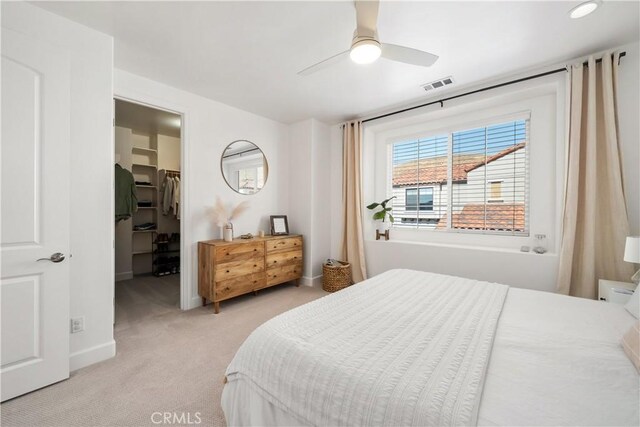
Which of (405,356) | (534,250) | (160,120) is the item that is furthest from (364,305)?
(160,120)

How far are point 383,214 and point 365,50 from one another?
8.10ft

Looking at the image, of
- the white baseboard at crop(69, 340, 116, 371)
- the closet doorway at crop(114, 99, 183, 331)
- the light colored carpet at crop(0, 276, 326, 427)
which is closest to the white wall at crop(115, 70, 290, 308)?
the light colored carpet at crop(0, 276, 326, 427)

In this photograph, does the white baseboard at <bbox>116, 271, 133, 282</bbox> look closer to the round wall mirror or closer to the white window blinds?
the round wall mirror

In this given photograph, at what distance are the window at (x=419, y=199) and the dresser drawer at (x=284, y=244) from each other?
1.70 metres

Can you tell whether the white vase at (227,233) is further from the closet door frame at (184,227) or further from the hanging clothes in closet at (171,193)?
the hanging clothes in closet at (171,193)

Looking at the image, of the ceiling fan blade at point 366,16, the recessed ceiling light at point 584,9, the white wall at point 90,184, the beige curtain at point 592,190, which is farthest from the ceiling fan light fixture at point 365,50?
the beige curtain at point 592,190

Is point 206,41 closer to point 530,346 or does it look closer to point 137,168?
point 530,346

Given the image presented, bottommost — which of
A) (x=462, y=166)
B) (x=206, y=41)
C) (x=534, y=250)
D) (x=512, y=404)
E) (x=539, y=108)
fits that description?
(x=512, y=404)

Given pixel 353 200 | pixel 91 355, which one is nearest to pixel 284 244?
pixel 353 200

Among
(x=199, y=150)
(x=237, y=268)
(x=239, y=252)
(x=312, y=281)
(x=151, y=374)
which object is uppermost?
(x=199, y=150)

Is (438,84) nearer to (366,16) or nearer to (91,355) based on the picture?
(366,16)

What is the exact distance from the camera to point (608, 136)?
220 centimetres

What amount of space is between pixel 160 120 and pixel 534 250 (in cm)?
519

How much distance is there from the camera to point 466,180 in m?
3.40
